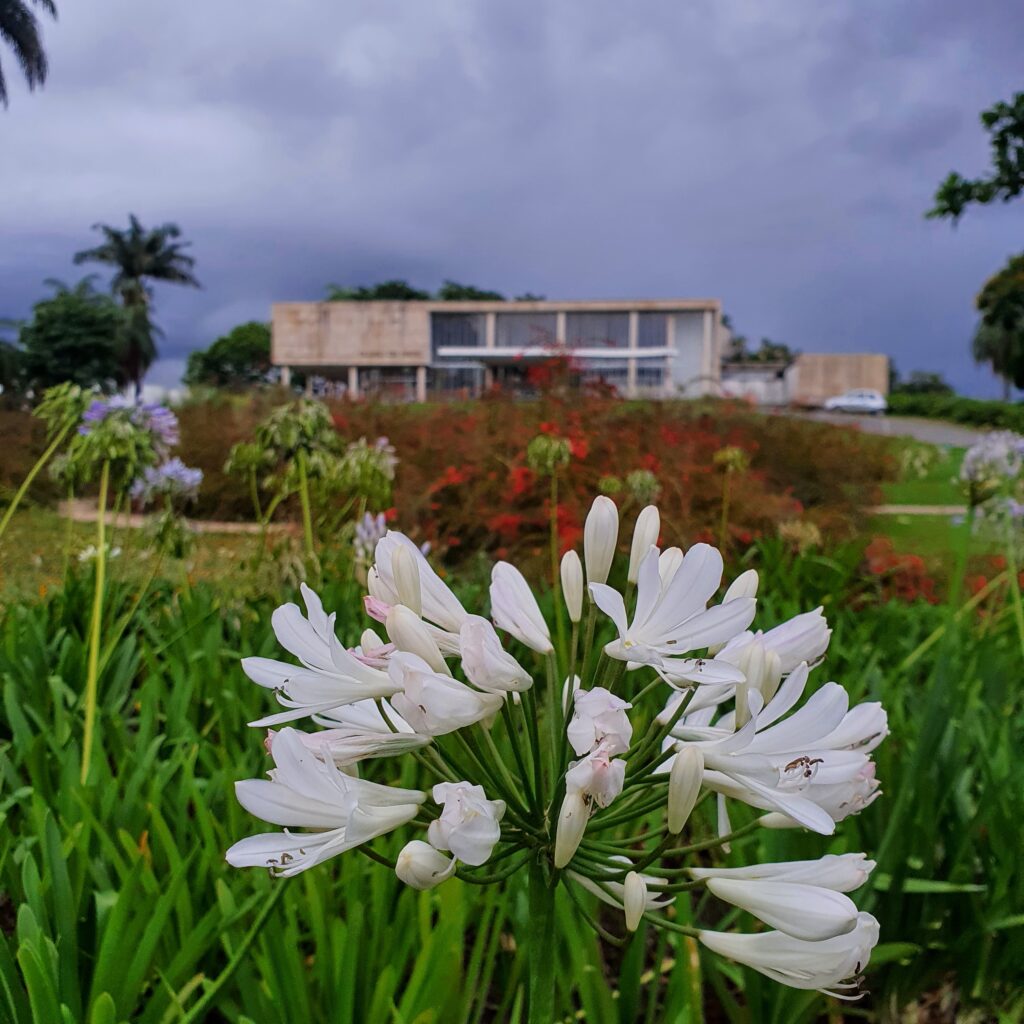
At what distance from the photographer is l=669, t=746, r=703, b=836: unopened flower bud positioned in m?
0.65

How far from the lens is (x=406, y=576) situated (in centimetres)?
73

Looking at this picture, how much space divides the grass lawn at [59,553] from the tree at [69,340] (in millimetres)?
35063

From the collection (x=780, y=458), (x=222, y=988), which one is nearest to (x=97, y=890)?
(x=222, y=988)

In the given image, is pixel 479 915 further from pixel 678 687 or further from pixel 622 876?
pixel 678 687

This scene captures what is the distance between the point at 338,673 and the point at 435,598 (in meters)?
0.10

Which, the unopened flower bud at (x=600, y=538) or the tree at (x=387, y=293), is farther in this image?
the tree at (x=387, y=293)

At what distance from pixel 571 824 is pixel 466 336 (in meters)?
61.0

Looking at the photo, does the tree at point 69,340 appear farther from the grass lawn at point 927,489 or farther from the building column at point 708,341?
the grass lawn at point 927,489

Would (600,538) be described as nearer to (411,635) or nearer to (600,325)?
(411,635)

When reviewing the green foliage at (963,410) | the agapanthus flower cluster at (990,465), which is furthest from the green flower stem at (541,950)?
the green foliage at (963,410)

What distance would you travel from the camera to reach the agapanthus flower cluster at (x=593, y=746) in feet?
2.16

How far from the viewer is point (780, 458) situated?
10.9 m

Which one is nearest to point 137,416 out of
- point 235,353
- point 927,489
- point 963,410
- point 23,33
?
point 927,489

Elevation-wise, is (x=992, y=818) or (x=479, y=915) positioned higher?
(x=992, y=818)
